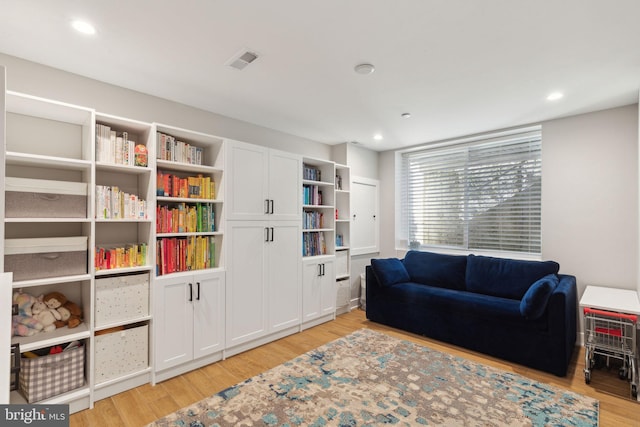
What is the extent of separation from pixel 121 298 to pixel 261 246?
1332 millimetres

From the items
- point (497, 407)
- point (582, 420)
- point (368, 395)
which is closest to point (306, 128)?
point (368, 395)

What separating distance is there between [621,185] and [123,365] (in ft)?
16.0

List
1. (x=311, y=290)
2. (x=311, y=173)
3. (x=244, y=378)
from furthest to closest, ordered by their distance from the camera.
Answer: (x=311, y=173) < (x=311, y=290) < (x=244, y=378)

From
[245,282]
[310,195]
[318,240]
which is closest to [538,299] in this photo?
[318,240]

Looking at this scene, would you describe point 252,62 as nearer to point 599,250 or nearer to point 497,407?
point 497,407

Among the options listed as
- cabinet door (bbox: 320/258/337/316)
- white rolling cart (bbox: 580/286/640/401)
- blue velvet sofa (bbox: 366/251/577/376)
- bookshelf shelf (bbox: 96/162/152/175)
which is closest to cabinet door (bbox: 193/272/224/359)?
bookshelf shelf (bbox: 96/162/152/175)

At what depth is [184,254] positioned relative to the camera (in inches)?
114

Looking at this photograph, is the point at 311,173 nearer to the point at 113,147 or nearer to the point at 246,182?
the point at 246,182

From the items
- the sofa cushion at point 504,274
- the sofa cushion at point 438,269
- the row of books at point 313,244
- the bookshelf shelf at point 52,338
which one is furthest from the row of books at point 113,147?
the sofa cushion at point 504,274

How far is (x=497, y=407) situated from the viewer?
2.30 meters

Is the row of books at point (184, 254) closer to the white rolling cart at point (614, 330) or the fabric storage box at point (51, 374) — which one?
the fabric storage box at point (51, 374)

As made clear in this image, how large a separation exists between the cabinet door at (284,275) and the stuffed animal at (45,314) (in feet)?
5.94

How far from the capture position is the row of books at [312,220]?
4047 mm

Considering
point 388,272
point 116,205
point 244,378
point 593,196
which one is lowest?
point 244,378
